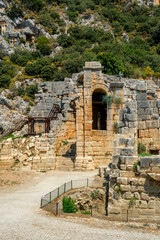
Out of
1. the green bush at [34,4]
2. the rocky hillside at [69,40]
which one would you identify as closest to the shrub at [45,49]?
the rocky hillside at [69,40]

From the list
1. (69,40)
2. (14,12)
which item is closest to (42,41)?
(69,40)

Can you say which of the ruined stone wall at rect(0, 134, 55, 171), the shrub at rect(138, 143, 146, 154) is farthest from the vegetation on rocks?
the shrub at rect(138, 143, 146, 154)

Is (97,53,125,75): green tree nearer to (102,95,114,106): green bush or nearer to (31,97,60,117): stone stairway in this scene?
(31,97,60,117): stone stairway

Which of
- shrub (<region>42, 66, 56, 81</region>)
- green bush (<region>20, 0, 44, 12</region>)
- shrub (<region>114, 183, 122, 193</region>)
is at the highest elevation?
green bush (<region>20, 0, 44, 12</region>)

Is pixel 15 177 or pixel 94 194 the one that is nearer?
pixel 94 194

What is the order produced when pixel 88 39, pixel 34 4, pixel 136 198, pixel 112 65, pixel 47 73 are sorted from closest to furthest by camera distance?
pixel 136 198, pixel 112 65, pixel 47 73, pixel 88 39, pixel 34 4

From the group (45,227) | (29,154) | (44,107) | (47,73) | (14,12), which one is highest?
(14,12)

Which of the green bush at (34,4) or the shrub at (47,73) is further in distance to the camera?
the green bush at (34,4)

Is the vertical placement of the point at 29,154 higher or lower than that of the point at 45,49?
lower

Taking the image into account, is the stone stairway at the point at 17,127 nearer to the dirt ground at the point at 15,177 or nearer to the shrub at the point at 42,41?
the dirt ground at the point at 15,177

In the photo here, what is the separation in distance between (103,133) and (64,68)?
81.5 feet

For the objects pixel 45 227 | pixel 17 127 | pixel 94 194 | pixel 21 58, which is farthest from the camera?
pixel 21 58

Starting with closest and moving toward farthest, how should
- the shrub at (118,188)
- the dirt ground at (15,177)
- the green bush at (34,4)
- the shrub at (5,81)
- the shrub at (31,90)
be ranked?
the shrub at (118,188)
the dirt ground at (15,177)
the shrub at (31,90)
the shrub at (5,81)
the green bush at (34,4)

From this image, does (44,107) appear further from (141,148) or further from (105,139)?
(141,148)
